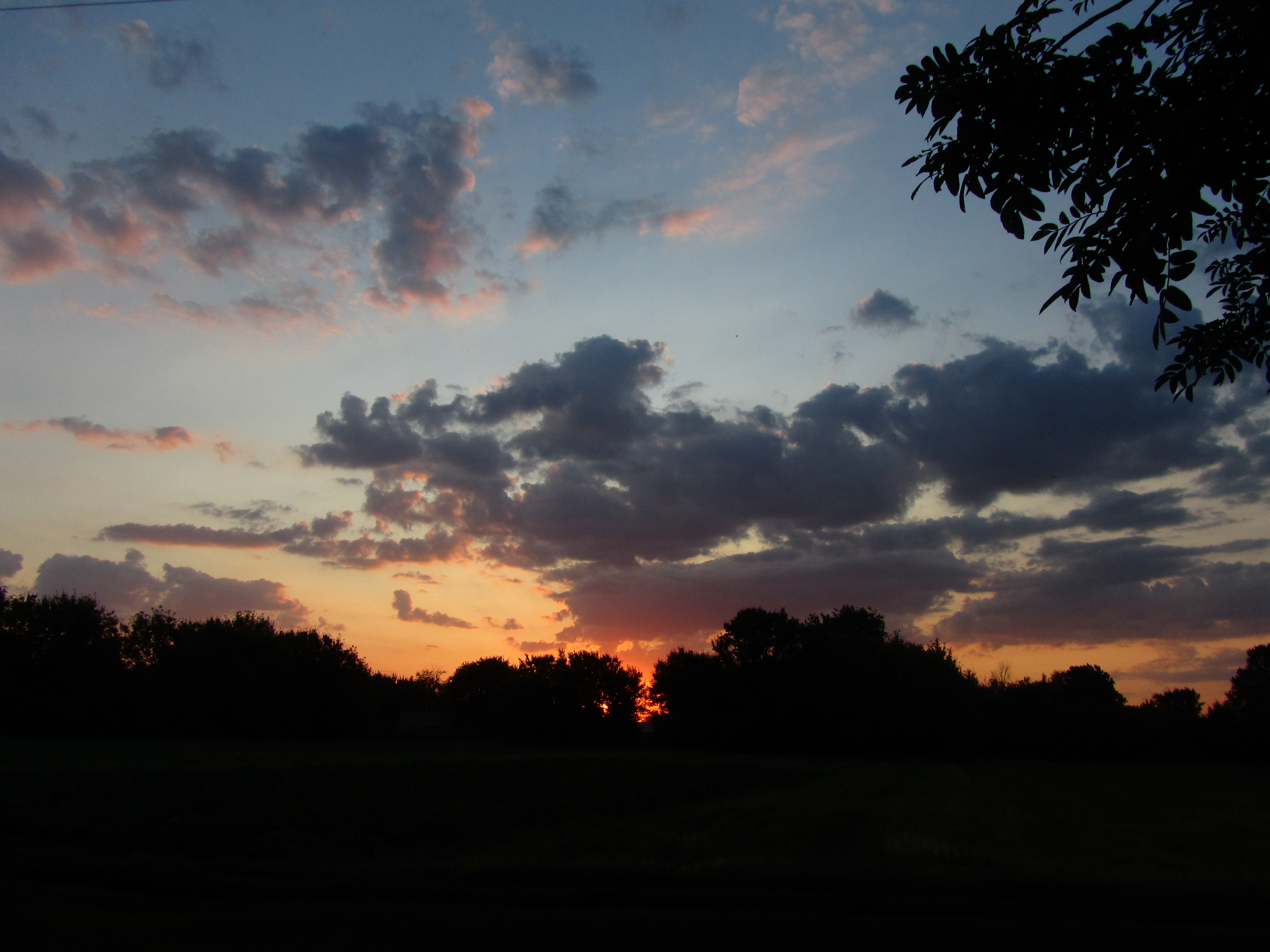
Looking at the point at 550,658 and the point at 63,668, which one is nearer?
the point at 63,668

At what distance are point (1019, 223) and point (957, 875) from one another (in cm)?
918

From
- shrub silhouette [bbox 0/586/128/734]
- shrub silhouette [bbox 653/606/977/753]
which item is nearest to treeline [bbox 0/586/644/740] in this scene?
shrub silhouette [bbox 0/586/128/734]

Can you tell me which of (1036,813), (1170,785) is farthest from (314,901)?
(1170,785)

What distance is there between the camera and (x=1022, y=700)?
67250mm

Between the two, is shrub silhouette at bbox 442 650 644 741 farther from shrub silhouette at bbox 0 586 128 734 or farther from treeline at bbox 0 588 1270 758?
shrub silhouette at bbox 0 586 128 734

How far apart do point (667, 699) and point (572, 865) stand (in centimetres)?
6528

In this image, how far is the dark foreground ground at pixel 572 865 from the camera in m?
7.41

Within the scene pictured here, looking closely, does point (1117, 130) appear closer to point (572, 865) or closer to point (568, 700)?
point (572, 865)

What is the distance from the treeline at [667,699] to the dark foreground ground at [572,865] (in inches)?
1680

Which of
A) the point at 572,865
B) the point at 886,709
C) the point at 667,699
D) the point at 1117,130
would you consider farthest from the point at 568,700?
the point at 1117,130

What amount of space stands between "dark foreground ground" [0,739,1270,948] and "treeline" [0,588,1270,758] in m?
42.7

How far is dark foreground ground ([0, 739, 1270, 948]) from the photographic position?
7406mm

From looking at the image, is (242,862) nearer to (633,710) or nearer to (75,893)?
(75,893)

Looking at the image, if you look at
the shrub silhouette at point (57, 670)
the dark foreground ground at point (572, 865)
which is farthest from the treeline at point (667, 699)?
the dark foreground ground at point (572, 865)
